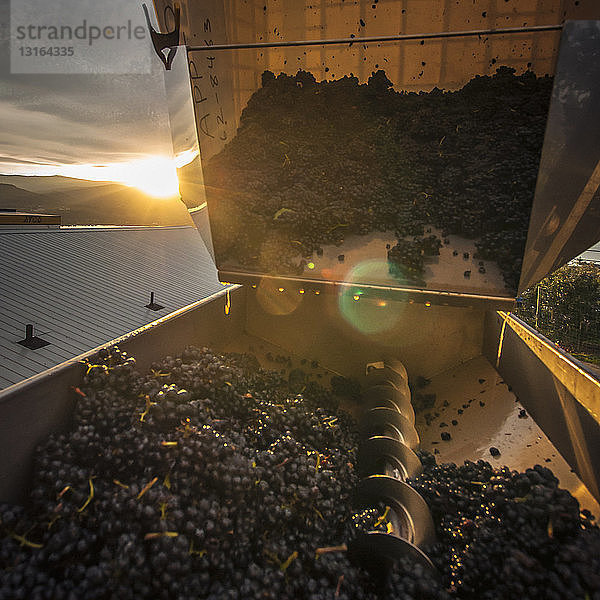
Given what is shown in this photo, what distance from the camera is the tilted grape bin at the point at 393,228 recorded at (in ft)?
4.40

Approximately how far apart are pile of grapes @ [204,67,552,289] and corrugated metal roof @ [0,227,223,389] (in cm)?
125

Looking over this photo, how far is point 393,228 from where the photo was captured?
6.10ft

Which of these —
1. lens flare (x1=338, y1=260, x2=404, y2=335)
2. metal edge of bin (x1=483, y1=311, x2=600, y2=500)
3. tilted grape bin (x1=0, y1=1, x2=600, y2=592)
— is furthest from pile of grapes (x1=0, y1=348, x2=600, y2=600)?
lens flare (x1=338, y1=260, x2=404, y2=335)

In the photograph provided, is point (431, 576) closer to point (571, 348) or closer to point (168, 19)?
point (168, 19)

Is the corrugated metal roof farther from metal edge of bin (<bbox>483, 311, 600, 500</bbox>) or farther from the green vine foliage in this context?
the green vine foliage

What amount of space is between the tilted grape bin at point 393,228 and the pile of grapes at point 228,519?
114 millimetres

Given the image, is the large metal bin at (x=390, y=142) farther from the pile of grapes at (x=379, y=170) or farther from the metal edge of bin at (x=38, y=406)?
the metal edge of bin at (x=38, y=406)

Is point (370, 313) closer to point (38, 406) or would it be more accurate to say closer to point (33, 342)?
point (38, 406)

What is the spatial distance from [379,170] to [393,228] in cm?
41

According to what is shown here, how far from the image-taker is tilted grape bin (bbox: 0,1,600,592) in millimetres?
1341

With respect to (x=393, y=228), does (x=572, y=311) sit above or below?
below

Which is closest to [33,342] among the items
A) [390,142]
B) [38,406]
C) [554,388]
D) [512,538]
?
[38,406]

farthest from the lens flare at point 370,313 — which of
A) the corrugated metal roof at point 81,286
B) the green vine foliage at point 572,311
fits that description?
the green vine foliage at point 572,311

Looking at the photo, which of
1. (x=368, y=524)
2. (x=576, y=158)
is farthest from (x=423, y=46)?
(x=368, y=524)
